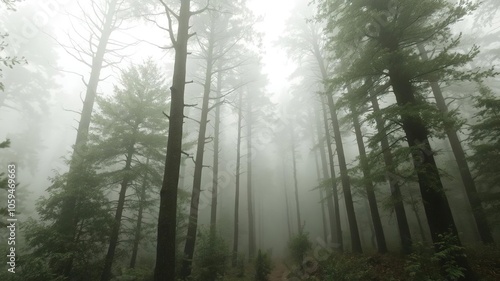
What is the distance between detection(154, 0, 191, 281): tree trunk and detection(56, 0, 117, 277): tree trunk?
→ 5081 mm

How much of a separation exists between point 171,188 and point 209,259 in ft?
17.3

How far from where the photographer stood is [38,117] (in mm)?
31234

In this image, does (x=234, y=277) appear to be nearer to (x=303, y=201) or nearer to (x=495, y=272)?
(x=495, y=272)

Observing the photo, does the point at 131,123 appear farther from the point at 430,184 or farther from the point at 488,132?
the point at 488,132

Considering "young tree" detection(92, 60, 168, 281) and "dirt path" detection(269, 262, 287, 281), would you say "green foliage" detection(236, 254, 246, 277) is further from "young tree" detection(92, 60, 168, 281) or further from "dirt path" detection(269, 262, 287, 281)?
"young tree" detection(92, 60, 168, 281)

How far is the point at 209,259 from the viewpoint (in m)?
9.34

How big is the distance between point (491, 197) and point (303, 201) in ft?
110

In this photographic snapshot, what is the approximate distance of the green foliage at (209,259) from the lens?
29.7 ft

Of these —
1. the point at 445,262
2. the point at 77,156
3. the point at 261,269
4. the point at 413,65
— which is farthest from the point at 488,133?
the point at 77,156

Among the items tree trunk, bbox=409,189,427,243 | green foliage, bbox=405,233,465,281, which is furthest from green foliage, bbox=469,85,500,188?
green foliage, bbox=405,233,465,281

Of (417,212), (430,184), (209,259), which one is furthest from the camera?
(417,212)

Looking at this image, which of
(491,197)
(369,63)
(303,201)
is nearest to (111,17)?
(369,63)

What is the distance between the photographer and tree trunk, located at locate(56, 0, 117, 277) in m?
8.25

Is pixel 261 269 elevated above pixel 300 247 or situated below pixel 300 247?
below
